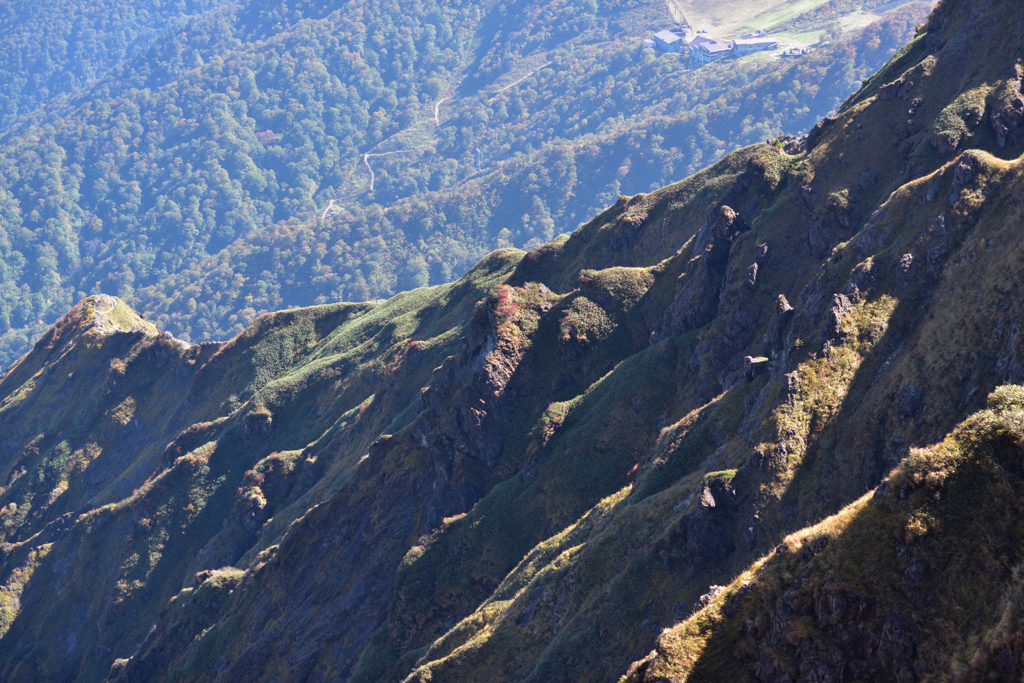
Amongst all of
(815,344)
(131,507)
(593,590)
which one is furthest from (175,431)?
(815,344)

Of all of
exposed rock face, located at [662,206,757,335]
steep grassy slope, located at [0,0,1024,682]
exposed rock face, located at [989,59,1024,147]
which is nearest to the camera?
steep grassy slope, located at [0,0,1024,682]

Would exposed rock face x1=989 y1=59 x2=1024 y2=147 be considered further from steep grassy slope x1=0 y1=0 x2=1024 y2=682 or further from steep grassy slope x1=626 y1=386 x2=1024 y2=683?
steep grassy slope x1=626 y1=386 x2=1024 y2=683

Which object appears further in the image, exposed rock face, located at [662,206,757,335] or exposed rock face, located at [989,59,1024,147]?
exposed rock face, located at [662,206,757,335]

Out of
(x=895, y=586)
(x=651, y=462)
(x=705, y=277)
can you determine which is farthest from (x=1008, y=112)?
(x=895, y=586)

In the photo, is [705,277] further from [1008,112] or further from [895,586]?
[895,586]

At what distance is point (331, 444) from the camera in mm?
99188

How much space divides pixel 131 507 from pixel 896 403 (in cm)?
11300

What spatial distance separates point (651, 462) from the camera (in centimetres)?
5044

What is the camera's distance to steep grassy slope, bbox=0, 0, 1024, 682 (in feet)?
73.8

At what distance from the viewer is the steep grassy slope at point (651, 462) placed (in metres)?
22.5

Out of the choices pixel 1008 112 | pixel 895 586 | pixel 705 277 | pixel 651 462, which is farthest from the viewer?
pixel 705 277

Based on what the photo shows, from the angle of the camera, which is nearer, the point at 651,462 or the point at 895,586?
the point at 895,586

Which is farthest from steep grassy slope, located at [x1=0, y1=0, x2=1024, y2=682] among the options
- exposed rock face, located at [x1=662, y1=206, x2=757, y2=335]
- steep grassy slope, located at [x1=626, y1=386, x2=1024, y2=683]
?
exposed rock face, located at [x1=662, y1=206, x2=757, y2=335]

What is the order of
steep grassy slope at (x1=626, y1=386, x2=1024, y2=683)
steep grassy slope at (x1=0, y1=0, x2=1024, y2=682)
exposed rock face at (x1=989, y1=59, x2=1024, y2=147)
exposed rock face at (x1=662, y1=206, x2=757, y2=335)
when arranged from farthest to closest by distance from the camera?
1. exposed rock face at (x1=662, y1=206, x2=757, y2=335)
2. exposed rock face at (x1=989, y1=59, x2=1024, y2=147)
3. steep grassy slope at (x1=0, y1=0, x2=1024, y2=682)
4. steep grassy slope at (x1=626, y1=386, x2=1024, y2=683)
